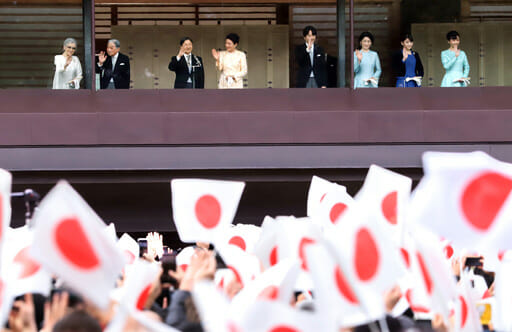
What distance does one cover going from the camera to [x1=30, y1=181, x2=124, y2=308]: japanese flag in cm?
499

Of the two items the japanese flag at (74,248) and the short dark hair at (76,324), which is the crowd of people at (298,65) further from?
the short dark hair at (76,324)

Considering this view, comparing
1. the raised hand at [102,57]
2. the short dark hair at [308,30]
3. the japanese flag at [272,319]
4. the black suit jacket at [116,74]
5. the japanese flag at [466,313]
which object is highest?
the short dark hair at [308,30]

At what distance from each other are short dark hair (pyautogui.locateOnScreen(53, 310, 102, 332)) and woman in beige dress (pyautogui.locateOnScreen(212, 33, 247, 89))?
1168 cm

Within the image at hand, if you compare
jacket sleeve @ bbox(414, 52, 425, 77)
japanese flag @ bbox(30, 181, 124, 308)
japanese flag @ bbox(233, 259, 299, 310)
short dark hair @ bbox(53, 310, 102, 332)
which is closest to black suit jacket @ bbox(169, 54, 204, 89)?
jacket sleeve @ bbox(414, 52, 425, 77)

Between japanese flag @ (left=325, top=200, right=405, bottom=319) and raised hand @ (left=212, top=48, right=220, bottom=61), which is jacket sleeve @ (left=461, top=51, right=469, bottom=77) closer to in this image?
raised hand @ (left=212, top=48, right=220, bottom=61)

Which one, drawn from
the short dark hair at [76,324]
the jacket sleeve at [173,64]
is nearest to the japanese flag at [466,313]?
the short dark hair at [76,324]

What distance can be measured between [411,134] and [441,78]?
1062 mm

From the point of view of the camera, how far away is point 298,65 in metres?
16.3

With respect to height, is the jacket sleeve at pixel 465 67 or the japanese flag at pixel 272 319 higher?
the jacket sleeve at pixel 465 67

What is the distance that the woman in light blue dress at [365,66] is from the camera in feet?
54.2

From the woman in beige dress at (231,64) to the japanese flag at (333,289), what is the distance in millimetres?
11031

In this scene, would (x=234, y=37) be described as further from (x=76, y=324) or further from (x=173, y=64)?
(x=76, y=324)

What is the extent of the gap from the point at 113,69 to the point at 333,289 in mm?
11992

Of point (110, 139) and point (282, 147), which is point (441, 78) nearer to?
point (282, 147)
